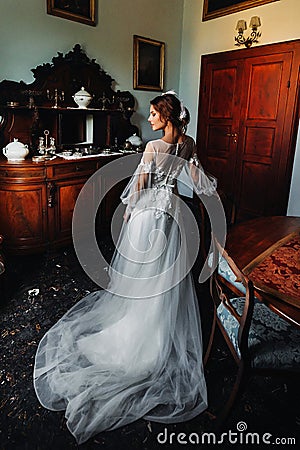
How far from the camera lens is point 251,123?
4203 mm

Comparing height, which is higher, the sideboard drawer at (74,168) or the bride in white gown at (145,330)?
the sideboard drawer at (74,168)

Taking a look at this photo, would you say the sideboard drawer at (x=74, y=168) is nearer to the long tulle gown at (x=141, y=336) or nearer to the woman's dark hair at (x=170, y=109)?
the long tulle gown at (x=141, y=336)

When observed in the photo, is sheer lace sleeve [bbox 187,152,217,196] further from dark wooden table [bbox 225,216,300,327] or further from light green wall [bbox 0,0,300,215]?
light green wall [bbox 0,0,300,215]

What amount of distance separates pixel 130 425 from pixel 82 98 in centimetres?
309

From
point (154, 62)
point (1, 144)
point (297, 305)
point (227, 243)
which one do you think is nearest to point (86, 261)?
point (1, 144)

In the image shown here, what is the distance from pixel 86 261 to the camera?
10.7ft

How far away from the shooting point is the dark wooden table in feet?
4.25

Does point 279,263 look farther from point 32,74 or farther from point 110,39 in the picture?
point 110,39

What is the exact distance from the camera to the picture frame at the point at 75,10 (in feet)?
11.2

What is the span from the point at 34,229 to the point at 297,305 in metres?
2.49

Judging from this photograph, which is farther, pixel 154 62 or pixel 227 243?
pixel 154 62

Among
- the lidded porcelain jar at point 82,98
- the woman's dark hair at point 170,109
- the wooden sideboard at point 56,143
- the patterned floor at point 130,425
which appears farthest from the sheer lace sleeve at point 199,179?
the lidded porcelain jar at point 82,98

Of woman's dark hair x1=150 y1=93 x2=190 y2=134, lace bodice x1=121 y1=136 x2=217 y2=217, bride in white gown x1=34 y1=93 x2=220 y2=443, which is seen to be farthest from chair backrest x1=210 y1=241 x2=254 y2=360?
woman's dark hair x1=150 y1=93 x2=190 y2=134

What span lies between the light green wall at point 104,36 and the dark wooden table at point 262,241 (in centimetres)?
265
